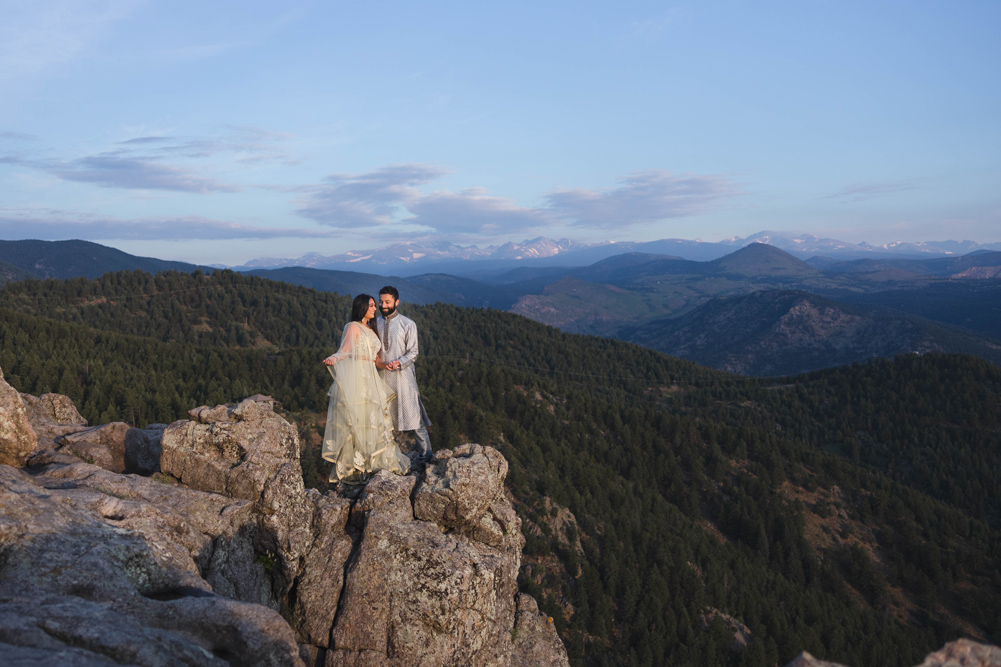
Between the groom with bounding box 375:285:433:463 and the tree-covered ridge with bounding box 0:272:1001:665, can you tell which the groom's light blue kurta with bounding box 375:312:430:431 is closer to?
the groom with bounding box 375:285:433:463

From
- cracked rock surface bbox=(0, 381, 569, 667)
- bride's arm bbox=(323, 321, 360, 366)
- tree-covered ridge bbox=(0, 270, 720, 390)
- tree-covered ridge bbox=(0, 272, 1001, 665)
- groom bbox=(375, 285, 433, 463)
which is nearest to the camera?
cracked rock surface bbox=(0, 381, 569, 667)

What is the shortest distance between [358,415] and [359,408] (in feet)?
0.68

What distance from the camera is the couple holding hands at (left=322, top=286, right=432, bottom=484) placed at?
15688 millimetres

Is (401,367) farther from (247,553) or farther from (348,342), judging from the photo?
(247,553)

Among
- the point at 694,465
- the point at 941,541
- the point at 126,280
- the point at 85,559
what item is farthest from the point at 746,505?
the point at 126,280

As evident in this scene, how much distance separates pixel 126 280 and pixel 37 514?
649 ft

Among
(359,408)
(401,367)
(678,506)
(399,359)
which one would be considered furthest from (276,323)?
(359,408)

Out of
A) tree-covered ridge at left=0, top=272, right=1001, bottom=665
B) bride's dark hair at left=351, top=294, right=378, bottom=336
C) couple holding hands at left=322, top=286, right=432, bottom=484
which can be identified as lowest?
tree-covered ridge at left=0, top=272, right=1001, bottom=665

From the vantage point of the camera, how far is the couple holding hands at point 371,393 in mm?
15688

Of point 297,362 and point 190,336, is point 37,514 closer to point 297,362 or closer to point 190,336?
point 297,362

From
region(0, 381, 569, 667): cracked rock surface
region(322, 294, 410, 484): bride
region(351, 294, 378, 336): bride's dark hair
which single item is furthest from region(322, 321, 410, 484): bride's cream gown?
region(0, 381, 569, 667): cracked rock surface

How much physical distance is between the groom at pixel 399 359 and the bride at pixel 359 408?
0.29 metres

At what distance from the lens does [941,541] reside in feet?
262

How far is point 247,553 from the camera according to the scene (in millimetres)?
14023
